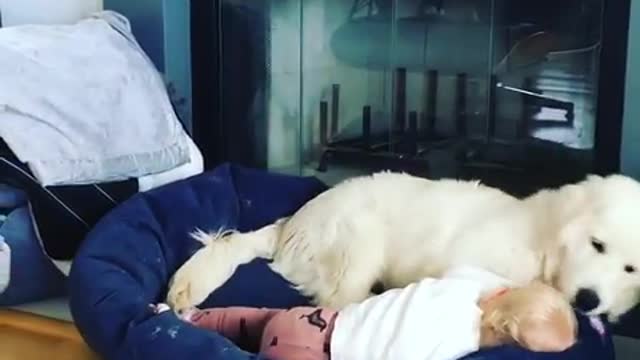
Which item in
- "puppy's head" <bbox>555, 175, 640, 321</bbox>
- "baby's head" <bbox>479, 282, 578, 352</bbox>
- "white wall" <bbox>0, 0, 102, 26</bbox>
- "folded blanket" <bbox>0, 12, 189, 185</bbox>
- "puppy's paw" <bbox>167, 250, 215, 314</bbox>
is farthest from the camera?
"white wall" <bbox>0, 0, 102, 26</bbox>

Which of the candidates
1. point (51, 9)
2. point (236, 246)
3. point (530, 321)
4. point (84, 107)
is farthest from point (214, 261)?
point (51, 9)

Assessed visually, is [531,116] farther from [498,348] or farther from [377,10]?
[498,348]

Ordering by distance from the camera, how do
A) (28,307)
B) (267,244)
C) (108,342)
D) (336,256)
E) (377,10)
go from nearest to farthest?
(108,342), (336,256), (267,244), (28,307), (377,10)

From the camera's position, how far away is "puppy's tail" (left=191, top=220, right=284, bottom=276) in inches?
73.5

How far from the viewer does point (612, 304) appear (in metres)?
1.64

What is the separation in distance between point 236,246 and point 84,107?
459 millimetres

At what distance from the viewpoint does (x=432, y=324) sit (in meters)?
1.50

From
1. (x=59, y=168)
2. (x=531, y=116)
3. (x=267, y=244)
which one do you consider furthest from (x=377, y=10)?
(x=59, y=168)

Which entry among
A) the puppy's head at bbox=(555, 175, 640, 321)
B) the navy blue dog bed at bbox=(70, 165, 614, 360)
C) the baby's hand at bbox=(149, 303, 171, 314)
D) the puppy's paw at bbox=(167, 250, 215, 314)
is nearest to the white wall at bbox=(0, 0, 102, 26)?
the navy blue dog bed at bbox=(70, 165, 614, 360)

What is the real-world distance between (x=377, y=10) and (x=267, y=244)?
662 millimetres

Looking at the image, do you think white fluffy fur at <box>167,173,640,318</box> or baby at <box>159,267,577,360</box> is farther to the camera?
white fluffy fur at <box>167,173,640,318</box>

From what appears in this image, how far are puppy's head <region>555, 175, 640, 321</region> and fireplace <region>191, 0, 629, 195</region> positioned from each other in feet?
1.11

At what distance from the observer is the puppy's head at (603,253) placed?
161 cm

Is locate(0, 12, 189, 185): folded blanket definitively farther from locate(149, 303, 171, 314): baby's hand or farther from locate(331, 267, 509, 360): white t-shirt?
locate(331, 267, 509, 360): white t-shirt
